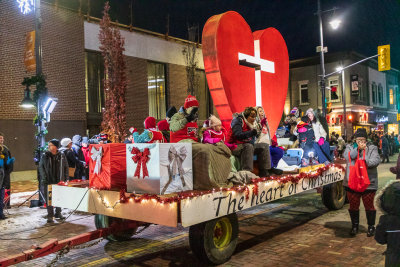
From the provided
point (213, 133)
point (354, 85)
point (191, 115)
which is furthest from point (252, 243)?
point (354, 85)

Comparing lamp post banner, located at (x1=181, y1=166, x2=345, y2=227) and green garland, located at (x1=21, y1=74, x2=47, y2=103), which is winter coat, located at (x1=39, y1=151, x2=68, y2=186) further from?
lamp post banner, located at (x1=181, y1=166, x2=345, y2=227)

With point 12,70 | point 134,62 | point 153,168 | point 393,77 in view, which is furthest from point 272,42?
point 393,77

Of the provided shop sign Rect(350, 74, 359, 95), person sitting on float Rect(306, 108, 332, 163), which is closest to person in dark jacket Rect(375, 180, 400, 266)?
person sitting on float Rect(306, 108, 332, 163)

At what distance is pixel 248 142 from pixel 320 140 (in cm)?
310

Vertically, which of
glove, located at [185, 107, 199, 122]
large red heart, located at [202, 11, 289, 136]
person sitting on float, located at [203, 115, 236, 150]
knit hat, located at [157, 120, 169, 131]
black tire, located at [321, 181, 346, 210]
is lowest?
black tire, located at [321, 181, 346, 210]

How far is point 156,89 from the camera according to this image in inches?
927

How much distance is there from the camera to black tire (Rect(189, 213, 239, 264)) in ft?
15.8

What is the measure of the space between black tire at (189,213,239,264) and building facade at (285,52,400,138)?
2844cm

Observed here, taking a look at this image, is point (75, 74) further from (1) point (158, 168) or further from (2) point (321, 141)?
(1) point (158, 168)

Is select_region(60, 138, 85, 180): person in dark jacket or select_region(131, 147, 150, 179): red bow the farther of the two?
select_region(60, 138, 85, 180): person in dark jacket

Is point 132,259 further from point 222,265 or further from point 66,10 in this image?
point 66,10

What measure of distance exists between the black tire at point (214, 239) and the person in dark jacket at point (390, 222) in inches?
92.8

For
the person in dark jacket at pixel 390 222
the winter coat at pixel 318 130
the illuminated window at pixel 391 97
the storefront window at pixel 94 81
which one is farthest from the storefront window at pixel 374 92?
the person in dark jacket at pixel 390 222

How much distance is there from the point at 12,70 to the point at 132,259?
13.9 metres
